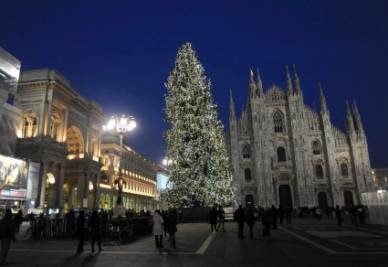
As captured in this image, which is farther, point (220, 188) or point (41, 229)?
point (220, 188)

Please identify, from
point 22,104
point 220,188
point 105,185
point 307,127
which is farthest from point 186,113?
point 105,185

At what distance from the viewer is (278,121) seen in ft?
193

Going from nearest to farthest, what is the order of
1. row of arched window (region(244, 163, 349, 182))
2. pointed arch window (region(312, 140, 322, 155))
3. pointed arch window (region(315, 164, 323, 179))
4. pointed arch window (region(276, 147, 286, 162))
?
1. row of arched window (region(244, 163, 349, 182))
2. pointed arch window (region(315, 164, 323, 179))
3. pointed arch window (region(312, 140, 322, 155))
4. pointed arch window (region(276, 147, 286, 162))

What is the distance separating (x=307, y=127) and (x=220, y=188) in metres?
34.0

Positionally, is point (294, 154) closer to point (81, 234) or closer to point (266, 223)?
point (266, 223)

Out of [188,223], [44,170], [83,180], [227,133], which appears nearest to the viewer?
[188,223]

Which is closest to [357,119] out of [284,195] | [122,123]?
[284,195]

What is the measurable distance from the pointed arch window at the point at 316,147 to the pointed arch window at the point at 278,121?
230 inches

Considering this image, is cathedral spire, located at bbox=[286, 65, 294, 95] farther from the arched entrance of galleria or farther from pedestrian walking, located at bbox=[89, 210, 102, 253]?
pedestrian walking, located at bbox=[89, 210, 102, 253]

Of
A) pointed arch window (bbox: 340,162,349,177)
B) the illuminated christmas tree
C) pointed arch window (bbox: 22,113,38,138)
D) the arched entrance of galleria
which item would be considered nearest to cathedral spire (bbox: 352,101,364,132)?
pointed arch window (bbox: 340,162,349,177)

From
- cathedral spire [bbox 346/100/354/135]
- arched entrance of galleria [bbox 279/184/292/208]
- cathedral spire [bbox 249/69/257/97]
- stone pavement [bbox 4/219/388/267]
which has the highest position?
cathedral spire [bbox 249/69/257/97]

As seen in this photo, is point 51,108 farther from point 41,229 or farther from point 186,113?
point 41,229

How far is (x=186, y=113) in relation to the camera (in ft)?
95.0

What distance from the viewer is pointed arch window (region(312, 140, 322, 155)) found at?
56.0 meters
